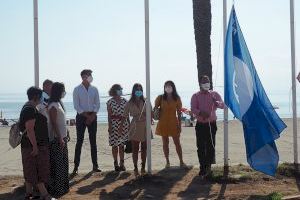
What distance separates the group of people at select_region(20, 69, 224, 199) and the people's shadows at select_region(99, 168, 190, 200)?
486 mm

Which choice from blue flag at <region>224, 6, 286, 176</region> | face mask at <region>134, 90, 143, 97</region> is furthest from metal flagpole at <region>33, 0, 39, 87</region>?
blue flag at <region>224, 6, 286, 176</region>

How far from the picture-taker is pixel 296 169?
459 inches

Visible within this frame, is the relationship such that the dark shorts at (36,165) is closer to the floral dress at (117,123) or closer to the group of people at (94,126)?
the group of people at (94,126)

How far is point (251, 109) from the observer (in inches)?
417

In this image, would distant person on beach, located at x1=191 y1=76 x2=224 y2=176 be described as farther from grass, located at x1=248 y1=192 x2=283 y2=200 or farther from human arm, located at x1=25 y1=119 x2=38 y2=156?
human arm, located at x1=25 y1=119 x2=38 y2=156

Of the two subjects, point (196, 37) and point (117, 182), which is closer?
point (117, 182)

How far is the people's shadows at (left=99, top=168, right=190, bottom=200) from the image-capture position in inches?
385

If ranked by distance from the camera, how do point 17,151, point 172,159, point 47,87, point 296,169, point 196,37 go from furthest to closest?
1. point 17,151
2. point 172,159
3. point 196,37
4. point 296,169
5. point 47,87

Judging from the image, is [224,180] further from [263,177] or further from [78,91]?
[78,91]

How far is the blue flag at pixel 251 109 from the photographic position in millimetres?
10562

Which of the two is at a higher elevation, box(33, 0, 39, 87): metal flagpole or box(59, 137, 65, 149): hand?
box(33, 0, 39, 87): metal flagpole

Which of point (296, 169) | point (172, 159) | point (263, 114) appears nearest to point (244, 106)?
point (263, 114)

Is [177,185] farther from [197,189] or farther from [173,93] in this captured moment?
[173,93]

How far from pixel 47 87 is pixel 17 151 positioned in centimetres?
716
